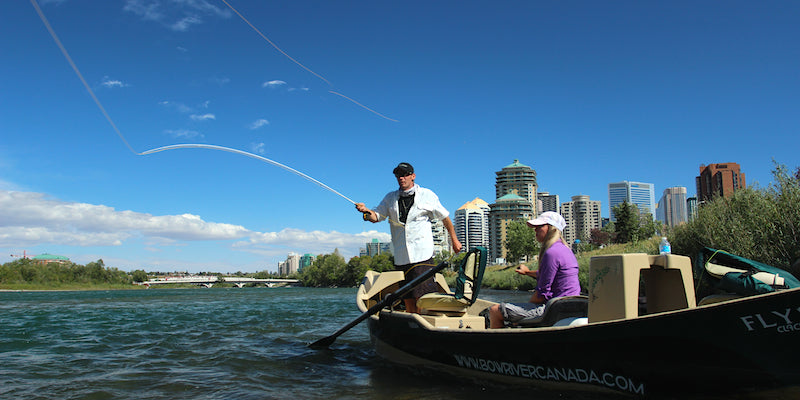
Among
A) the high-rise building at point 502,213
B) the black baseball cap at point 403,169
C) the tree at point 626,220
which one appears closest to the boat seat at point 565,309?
the black baseball cap at point 403,169

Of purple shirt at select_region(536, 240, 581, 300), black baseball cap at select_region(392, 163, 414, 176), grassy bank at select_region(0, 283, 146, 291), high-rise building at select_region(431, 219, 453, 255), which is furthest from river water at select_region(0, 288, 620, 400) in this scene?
grassy bank at select_region(0, 283, 146, 291)

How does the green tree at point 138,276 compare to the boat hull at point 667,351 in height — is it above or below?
below

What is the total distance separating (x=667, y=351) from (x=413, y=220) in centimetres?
357

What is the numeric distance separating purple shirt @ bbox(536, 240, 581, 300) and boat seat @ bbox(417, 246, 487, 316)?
2.24 feet

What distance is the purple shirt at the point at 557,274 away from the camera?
4770 millimetres

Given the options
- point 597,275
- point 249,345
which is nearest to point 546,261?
point 597,275

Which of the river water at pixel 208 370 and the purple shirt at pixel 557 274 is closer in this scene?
the purple shirt at pixel 557 274

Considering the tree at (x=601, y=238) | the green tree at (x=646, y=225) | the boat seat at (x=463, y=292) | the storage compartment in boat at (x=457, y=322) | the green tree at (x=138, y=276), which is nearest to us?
the boat seat at (x=463, y=292)

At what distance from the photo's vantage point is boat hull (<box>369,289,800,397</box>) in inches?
126

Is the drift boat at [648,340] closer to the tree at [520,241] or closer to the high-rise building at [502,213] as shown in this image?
the tree at [520,241]

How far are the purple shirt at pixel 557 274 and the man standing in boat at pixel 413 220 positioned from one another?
65.0 inches

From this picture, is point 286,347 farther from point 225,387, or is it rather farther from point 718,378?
point 718,378

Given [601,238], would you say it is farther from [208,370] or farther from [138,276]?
[138,276]

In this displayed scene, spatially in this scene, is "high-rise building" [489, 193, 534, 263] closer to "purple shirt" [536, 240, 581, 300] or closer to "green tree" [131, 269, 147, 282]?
"green tree" [131, 269, 147, 282]
